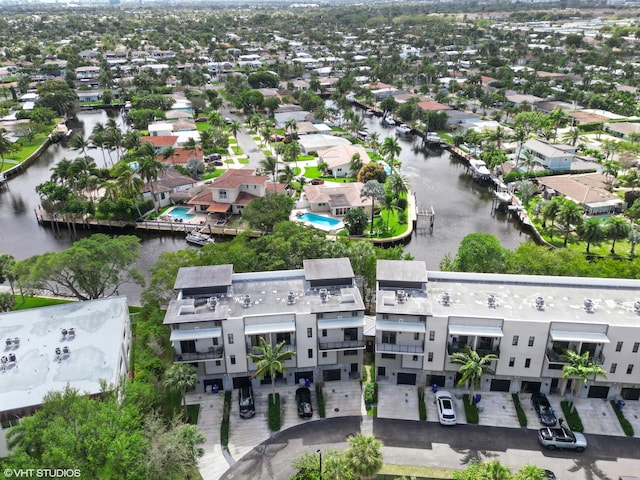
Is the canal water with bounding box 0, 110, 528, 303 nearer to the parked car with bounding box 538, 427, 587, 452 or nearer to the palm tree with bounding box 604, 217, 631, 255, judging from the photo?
the palm tree with bounding box 604, 217, 631, 255

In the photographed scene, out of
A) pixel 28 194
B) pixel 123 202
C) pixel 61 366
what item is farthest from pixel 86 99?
pixel 61 366

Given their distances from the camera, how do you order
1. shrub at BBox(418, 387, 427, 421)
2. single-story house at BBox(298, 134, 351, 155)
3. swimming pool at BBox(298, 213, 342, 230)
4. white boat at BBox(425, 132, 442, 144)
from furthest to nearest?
white boat at BBox(425, 132, 442, 144) < single-story house at BBox(298, 134, 351, 155) < swimming pool at BBox(298, 213, 342, 230) < shrub at BBox(418, 387, 427, 421)

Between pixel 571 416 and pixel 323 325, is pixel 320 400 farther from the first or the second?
pixel 571 416

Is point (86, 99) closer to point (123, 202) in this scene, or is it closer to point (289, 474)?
point (123, 202)

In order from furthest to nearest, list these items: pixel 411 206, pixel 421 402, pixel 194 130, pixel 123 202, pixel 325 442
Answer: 1. pixel 194 130
2. pixel 411 206
3. pixel 123 202
4. pixel 421 402
5. pixel 325 442

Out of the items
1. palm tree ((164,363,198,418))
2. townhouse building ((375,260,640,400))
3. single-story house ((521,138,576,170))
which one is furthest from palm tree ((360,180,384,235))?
single-story house ((521,138,576,170))

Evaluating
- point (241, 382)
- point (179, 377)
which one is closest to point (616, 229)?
point (241, 382)
